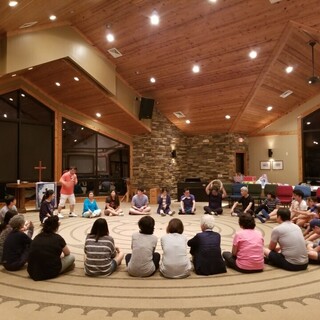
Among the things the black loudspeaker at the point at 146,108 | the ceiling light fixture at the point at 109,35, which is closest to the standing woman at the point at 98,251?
the ceiling light fixture at the point at 109,35

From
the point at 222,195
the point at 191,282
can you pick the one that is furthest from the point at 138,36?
the point at 191,282

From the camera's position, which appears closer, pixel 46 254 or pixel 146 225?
pixel 46 254

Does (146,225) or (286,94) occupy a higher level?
(286,94)

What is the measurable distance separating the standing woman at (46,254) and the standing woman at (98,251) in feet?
1.05

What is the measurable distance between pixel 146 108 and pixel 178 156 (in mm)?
3446

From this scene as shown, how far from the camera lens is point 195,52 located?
28.5 feet

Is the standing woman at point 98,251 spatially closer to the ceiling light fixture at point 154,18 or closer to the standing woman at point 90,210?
the standing woman at point 90,210

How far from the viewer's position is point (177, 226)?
3777 mm

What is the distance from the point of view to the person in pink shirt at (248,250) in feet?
12.4

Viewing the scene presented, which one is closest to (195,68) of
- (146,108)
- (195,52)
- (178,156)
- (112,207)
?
(195,52)

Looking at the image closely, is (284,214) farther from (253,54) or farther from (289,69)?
(289,69)

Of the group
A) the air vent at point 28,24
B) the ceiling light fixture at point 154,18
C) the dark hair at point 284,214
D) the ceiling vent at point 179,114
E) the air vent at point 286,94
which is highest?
the ceiling light fixture at point 154,18

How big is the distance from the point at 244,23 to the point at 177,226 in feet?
18.9

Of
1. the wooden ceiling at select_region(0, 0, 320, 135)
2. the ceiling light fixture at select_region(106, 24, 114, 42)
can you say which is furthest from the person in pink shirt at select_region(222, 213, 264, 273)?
the ceiling light fixture at select_region(106, 24, 114, 42)
